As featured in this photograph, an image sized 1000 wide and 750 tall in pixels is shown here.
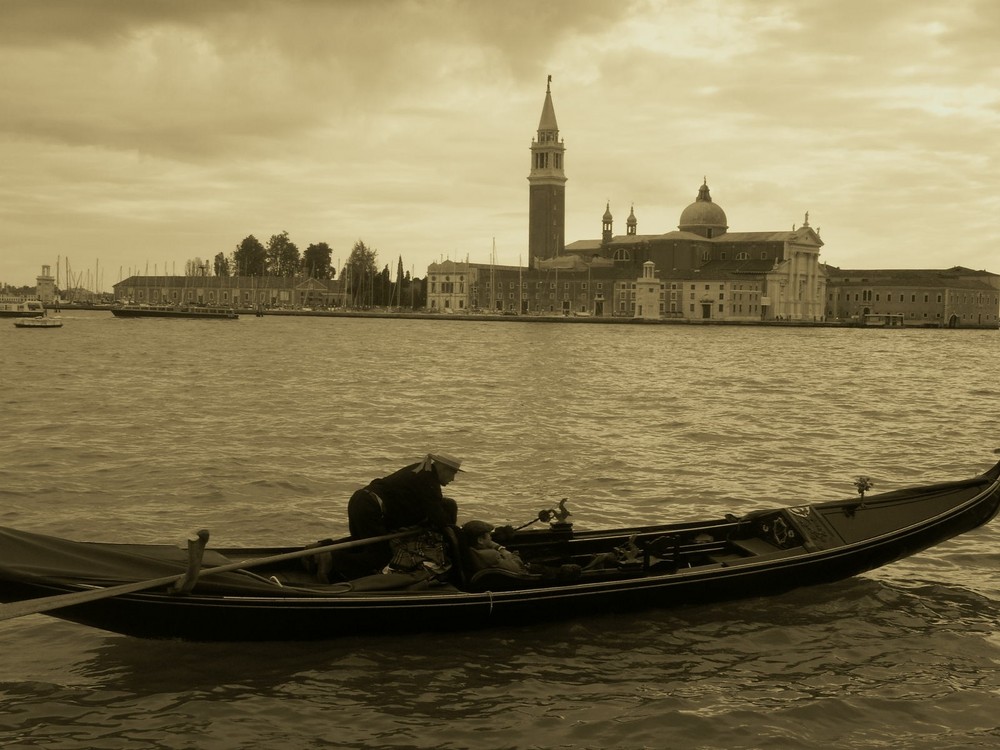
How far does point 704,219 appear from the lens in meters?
128

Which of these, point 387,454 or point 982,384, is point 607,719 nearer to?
point 387,454

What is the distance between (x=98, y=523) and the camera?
43.8ft

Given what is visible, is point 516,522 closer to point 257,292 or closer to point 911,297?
point 911,297

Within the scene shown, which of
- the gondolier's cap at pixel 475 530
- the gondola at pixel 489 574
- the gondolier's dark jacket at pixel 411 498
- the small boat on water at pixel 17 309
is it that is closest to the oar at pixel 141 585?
the gondola at pixel 489 574

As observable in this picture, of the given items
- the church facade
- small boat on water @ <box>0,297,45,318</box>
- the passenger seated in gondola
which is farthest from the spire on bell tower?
the passenger seated in gondola

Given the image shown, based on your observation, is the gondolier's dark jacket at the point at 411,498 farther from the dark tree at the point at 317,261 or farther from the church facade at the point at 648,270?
the dark tree at the point at 317,261

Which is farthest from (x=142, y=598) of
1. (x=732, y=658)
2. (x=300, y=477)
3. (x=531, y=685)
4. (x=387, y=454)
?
(x=387, y=454)

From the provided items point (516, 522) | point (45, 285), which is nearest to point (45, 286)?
point (45, 285)

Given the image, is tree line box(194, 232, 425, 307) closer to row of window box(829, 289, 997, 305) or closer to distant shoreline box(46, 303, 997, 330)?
distant shoreline box(46, 303, 997, 330)

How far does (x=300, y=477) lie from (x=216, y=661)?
857cm

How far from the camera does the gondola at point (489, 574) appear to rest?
783 centimetres

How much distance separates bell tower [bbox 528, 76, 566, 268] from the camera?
126 m

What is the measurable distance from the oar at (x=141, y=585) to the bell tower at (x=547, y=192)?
119 metres

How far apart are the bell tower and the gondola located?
117m
